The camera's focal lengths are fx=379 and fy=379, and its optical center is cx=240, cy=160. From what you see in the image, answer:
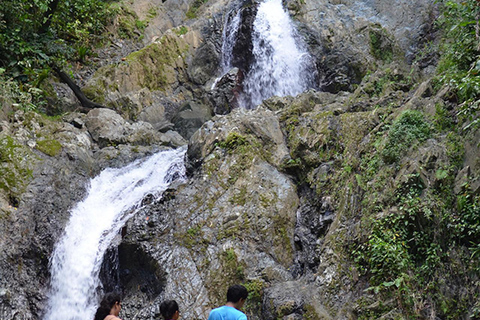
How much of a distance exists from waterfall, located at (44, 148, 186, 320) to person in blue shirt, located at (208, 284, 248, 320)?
4938 mm

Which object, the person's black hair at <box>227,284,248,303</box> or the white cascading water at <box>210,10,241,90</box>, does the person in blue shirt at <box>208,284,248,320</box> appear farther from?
the white cascading water at <box>210,10,241,90</box>

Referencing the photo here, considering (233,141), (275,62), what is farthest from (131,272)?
(275,62)

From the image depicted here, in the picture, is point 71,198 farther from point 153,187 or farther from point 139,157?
point 139,157

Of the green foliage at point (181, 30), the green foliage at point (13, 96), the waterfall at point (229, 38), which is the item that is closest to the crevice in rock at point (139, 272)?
the green foliage at point (13, 96)

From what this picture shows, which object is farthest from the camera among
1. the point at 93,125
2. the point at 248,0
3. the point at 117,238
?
the point at 248,0

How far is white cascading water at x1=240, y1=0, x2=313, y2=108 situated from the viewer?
16422 mm

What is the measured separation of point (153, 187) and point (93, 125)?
13.5ft

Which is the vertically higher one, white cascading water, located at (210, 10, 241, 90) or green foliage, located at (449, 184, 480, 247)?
white cascading water, located at (210, 10, 241, 90)

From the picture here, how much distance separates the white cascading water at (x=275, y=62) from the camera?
16422mm

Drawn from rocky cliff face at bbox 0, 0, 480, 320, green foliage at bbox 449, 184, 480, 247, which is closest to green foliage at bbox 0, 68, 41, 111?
rocky cliff face at bbox 0, 0, 480, 320

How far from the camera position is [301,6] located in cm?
1909

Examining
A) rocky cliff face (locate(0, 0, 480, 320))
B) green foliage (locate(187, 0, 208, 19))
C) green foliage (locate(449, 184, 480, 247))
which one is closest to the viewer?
green foliage (locate(449, 184, 480, 247))

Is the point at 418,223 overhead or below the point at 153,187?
overhead

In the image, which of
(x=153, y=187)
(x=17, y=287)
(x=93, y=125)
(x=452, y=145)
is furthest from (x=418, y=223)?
(x=93, y=125)
